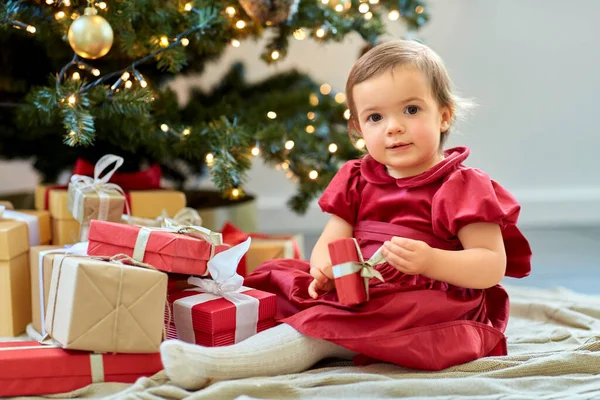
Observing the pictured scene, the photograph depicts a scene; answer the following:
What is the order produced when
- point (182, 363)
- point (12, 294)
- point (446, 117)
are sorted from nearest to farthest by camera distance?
point (182, 363) < point (446, 117) < point (12, 294)

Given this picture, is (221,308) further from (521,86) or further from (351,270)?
(521,86)

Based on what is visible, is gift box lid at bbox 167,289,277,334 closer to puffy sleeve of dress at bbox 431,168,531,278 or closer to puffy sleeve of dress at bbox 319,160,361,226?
puffy sleeve of dress at bbox 319,160,361,226

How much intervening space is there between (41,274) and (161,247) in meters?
0.26

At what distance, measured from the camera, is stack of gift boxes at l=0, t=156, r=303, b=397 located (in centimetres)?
98

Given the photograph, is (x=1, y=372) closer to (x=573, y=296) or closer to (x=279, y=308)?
(x=279, y=308)

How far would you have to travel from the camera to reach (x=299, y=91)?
6.18 ft

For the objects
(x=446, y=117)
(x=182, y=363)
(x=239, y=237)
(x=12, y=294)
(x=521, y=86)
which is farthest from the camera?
(x=521, y=86)

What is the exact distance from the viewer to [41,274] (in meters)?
1.21

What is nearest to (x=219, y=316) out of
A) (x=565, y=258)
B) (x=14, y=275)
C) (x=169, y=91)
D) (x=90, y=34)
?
(x=14, y=275)

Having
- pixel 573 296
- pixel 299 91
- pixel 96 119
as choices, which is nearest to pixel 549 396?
pixel 573 296

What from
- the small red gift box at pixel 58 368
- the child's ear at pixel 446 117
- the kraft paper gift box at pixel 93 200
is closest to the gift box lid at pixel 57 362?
the small red gift box at pixel 58 368

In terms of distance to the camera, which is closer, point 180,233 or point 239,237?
point 180,233

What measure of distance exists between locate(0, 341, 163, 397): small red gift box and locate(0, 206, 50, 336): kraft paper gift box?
0.29 meters

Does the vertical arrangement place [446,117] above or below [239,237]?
above
